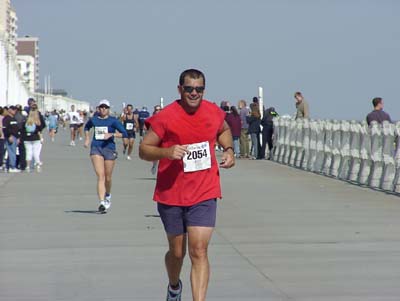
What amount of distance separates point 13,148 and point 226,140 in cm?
2248

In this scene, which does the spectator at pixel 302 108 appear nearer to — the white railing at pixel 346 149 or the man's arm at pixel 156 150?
the white railing at pixel 346 149

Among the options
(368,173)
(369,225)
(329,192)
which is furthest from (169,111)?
(368,173)

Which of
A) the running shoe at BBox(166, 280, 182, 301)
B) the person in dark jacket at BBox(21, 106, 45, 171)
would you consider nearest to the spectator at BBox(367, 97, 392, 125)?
the person in dark jacket at BBox(21, 106, 45, 171)

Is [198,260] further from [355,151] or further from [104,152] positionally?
[355,151]

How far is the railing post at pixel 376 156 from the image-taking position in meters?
23.6

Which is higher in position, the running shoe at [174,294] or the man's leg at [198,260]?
the man's leg at [198,260]

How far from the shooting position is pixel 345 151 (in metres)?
27.0

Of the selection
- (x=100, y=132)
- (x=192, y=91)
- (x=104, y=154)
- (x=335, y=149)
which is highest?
(x=192, y=91)

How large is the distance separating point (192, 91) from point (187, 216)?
89 centimetres

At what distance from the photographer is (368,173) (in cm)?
2488

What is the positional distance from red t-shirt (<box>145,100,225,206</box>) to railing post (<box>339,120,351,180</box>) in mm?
17922

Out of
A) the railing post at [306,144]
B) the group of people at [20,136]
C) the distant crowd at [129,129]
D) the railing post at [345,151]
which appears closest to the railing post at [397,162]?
the distant crowd at [129,129]

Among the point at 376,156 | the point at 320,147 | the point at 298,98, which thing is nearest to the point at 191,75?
the point at 376,156

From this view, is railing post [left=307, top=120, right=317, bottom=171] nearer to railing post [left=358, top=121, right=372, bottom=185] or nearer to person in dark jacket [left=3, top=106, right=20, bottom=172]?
railing post [left=358, top=121, right=372, bottom=185]
